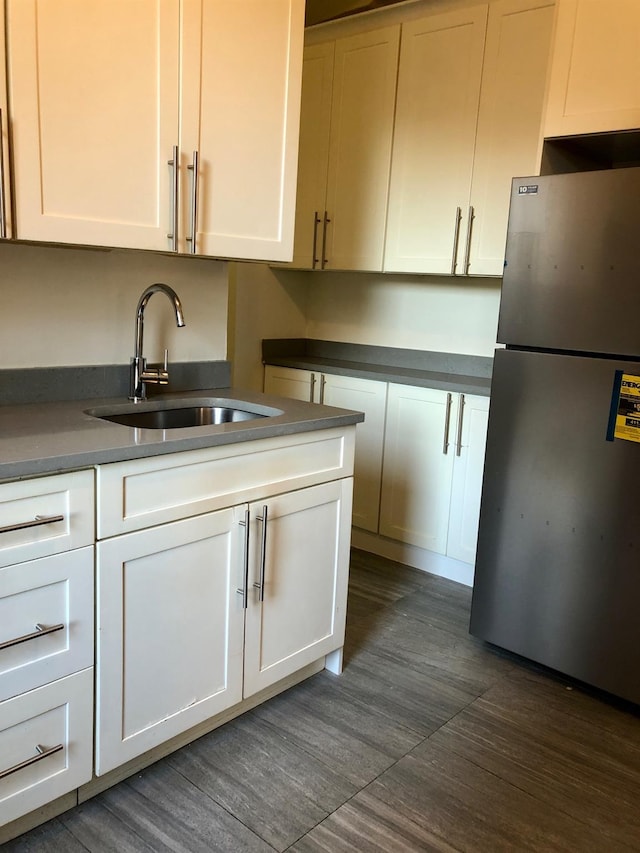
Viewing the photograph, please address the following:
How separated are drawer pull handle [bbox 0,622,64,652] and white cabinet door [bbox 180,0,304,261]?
3.32 ft

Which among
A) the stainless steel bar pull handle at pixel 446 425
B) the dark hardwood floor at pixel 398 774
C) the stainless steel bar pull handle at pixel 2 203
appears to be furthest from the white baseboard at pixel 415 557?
the stainless steel bar pull handle at pixel 2 203

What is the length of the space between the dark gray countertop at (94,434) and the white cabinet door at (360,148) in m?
1.45

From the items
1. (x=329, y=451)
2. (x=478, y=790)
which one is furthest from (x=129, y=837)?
(x=329, y=451)

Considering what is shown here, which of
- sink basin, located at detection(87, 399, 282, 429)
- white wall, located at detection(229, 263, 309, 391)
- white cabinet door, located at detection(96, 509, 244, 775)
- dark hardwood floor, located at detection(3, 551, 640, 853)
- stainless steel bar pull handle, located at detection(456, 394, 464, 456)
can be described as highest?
white wall, located at detection(229, 263, 309, 391)

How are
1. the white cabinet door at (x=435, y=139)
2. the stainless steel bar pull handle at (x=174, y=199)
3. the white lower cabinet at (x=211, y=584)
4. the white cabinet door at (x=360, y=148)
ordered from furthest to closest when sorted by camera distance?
the white cabinet door at (x=360, y=148) < the white cabinet door at (x=435, y=139) < the stainless steel bar pull handle at (x=174, y=199) < the white lower cabinet at (x=211, y=584)

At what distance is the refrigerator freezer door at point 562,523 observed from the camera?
205 cm

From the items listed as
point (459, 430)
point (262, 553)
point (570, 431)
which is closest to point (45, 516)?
point (262, 553)

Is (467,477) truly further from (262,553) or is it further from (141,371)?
(141,371)

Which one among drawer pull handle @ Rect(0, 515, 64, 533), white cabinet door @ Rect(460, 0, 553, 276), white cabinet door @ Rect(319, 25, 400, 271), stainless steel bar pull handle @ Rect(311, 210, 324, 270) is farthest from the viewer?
stainless steel bar pull handle @ Rect(311, 210, 324, 270)

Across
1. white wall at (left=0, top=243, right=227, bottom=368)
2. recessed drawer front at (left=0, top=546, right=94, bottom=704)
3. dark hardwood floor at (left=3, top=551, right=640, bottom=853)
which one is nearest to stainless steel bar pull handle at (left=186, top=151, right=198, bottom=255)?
white wall at (left=0, top=243, right=227, bottom=368)

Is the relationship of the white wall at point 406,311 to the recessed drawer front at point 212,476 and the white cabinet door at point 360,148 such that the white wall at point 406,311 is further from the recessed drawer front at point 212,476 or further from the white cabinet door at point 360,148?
the recessed drawer front at point 212,476

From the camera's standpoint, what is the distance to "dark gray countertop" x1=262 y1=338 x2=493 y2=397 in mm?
3045

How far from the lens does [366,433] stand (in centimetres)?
327

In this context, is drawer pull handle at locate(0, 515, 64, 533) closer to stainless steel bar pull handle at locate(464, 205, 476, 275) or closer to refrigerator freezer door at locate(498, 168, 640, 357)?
refrigerator freezer door at locate(498, 168, 640, 357)
